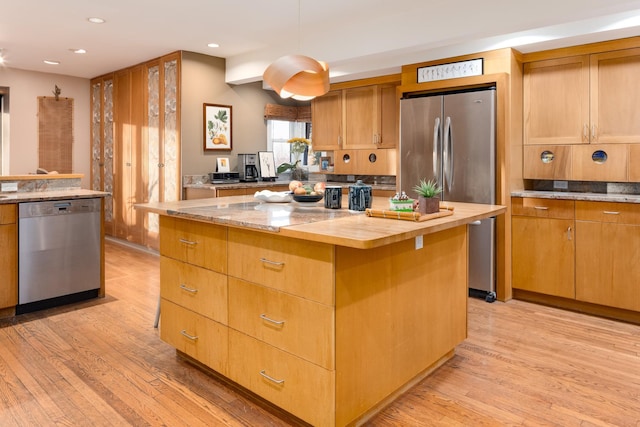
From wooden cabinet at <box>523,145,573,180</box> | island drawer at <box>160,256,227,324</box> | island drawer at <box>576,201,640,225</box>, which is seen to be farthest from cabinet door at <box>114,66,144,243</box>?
island drawer at <box>576,201,640,225</box>

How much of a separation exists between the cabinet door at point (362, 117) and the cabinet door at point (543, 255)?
2.07 metres

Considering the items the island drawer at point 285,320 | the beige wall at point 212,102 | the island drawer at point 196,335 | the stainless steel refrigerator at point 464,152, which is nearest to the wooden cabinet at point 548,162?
the stainless steel refrigerator at point 464,152

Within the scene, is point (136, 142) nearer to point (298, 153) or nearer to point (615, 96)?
point (298, 153)

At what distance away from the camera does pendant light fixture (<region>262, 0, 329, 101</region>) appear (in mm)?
2457

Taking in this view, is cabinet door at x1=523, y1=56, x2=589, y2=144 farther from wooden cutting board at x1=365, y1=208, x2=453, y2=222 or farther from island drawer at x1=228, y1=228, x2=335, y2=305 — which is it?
island drawer at x1=228, y1=228, x2=335, y2=305

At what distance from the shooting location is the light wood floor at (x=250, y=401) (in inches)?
82.7

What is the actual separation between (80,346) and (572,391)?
2920mm

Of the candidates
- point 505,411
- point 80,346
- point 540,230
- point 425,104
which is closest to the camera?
point 505,411

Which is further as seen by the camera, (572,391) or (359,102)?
(359,102)

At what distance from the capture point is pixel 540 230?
381 cm

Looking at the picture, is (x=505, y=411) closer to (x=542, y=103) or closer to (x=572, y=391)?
(x=572, y=391)

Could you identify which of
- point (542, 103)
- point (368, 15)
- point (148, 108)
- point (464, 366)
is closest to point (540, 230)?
point (542, 103)

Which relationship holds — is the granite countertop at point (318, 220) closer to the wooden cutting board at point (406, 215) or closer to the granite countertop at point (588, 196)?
the wooden cutting board at point (406, 215)

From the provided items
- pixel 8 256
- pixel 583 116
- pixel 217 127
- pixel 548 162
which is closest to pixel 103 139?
pixel 217 127
